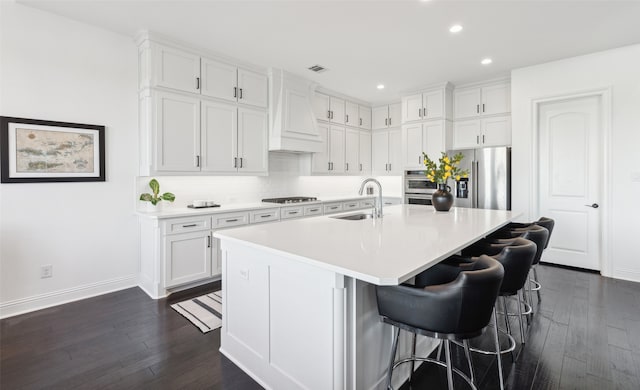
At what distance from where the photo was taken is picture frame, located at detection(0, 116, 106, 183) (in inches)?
109

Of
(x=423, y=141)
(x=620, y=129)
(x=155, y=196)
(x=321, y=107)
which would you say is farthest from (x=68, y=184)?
(x=620, y=129)

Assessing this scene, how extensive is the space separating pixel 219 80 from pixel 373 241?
306cm

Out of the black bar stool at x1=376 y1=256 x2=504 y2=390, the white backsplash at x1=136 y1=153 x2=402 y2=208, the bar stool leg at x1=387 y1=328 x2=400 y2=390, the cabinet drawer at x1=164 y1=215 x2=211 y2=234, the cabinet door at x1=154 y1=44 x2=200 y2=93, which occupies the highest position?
the cabinet door at x1=154 y1=44 x2=200 y2=93

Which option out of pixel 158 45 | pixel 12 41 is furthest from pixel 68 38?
pixel 158 45

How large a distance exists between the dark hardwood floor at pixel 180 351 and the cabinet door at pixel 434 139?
8.93 feet

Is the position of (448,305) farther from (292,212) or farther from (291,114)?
(291,114)

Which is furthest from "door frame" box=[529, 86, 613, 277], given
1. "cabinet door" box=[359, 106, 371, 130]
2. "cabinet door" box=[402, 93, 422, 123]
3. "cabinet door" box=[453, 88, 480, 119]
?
"cabinet door" box=[359, 106, 371, 130]

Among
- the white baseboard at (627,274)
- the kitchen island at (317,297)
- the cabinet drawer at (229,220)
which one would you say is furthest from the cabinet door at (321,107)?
the white baseboard at (627,274)

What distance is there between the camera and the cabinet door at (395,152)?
6.07 m

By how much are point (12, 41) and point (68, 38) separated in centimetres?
43

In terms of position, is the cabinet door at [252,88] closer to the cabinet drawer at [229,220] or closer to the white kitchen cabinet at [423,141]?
the cabinet drawer at [229,220]

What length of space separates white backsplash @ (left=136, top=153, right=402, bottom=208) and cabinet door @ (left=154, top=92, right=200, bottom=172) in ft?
1.26

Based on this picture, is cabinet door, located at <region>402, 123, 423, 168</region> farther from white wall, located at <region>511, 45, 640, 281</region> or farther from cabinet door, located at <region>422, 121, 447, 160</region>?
white wall, located at <region>511, 45, 640, 281</region>

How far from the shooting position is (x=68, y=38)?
3.08 m
